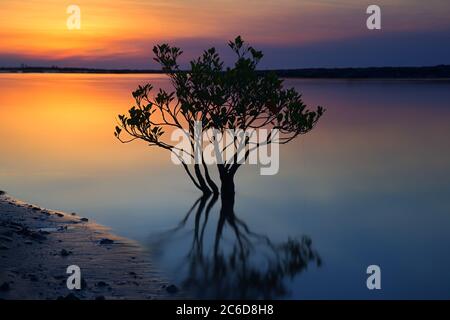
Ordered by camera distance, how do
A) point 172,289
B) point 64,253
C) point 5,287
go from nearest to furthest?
point 5,287
point 172,289
point 64,253

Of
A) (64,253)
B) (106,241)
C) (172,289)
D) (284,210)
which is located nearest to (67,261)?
(64,253)

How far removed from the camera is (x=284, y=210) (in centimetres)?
1948

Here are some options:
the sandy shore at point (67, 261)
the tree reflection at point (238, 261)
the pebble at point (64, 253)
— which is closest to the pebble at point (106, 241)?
the sandy shore at point (67, 261)

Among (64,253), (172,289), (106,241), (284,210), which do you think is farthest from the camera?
(284,210)

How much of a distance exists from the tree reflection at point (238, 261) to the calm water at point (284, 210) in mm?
40

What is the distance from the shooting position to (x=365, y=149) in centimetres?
3506

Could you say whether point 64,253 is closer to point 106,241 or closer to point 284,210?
point 106,241

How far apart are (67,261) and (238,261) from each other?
3724 mm

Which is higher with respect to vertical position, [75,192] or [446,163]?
[446,163]

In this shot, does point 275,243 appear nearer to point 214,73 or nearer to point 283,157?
point 214,73

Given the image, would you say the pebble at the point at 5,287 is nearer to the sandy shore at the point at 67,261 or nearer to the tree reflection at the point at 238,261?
the sandy shore at the point at 67,261
